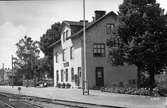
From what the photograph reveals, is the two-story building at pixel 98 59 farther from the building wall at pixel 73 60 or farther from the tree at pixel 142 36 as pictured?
the tree at pixel 142 36

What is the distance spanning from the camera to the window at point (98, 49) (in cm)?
3884

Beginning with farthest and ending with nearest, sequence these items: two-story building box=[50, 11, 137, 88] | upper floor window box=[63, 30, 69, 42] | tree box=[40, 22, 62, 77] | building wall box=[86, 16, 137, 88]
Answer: tree box=[40, 22, 62, 77] < upper floor window box=[63, 30, 69, 42] < two-story building box=[50, 11, 137, 88] < building wall box=[86, 16, 137, 88]

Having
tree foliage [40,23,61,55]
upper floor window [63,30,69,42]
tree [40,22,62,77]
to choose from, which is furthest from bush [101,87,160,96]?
tree foliage [40,23,61,55]

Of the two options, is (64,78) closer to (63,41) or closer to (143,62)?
(63,41)

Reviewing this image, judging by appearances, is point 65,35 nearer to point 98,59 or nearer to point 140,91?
point 98,59

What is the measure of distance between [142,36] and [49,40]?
4540 centimetres

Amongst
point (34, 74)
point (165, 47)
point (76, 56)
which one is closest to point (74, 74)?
point (76, 56)

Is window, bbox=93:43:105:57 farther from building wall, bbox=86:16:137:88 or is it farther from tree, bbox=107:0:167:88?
tree, bbox=107:0:167:88

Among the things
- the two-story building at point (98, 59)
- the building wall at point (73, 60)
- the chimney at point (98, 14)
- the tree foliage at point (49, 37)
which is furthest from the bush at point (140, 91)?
the tree foliage at point (49, 37)

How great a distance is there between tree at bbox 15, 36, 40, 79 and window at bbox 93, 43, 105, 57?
36.7 metres

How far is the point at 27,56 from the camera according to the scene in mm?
79938

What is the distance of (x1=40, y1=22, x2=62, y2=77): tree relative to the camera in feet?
224

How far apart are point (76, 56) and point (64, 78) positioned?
712 centimetres

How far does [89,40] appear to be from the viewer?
38.7 metres
